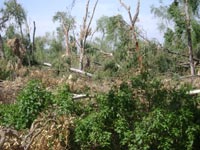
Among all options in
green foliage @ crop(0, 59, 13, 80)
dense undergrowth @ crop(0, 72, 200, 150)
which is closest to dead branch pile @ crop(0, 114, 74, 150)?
dense undergrowth @ crop(0, 72, 200, 150)

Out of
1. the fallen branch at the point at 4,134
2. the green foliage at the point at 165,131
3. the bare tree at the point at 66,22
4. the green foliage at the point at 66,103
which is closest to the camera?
the fallen branch at the point at 4,134

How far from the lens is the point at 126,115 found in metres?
8.27

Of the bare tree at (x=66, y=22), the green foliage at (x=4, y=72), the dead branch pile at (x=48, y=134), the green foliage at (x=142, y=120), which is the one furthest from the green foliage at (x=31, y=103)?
the bare tree at (x=66, y=22)

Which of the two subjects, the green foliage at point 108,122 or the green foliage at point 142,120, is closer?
the green foliage at point 142,120

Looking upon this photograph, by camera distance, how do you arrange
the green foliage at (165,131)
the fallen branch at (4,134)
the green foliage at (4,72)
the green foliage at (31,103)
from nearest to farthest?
the fallen branch at (4,134) → the green foliage at (165,131) → the green foliage at (31,103) → the green foliage at (4,72)

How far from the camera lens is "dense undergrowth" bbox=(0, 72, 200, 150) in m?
7.79

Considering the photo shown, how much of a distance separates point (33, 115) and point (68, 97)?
3.02 ft

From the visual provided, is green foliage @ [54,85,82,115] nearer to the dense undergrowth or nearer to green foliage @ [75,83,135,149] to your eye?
the dense undergrowth

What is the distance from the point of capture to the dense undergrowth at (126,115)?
7.79m

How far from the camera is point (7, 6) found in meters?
36.2

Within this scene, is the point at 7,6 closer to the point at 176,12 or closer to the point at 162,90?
the point at 176,12

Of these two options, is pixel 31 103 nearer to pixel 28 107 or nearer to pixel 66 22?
pixel 28 107

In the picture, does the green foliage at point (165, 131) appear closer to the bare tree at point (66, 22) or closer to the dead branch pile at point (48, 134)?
the dead branch pile at point (48, 134)

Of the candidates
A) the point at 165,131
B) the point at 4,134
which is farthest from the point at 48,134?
the point at 165,131
